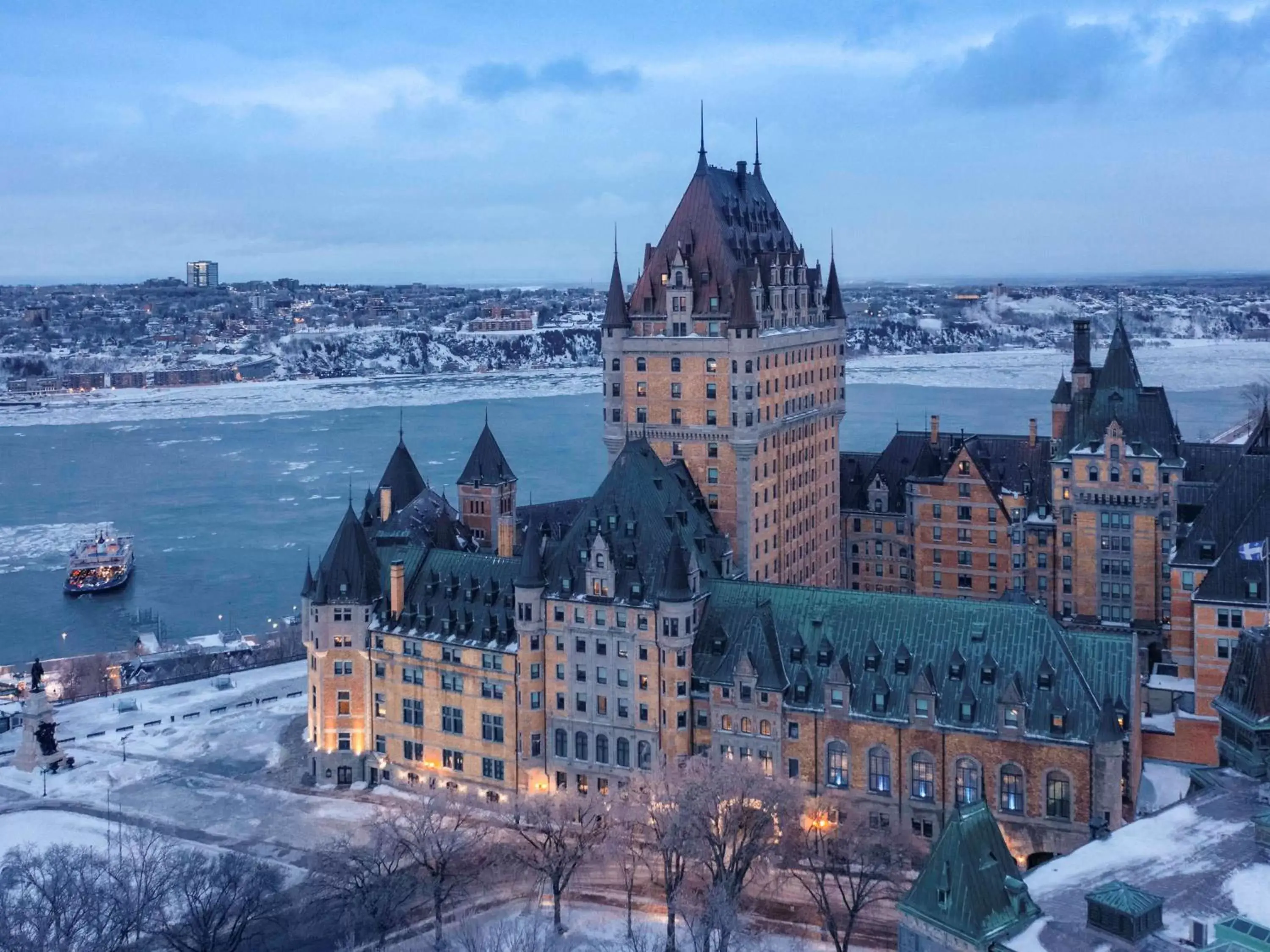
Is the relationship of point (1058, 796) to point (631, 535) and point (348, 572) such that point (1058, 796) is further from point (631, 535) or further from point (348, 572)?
point (348, 572)

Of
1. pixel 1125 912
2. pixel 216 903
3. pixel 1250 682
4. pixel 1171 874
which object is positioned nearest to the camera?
pixel 1125 912

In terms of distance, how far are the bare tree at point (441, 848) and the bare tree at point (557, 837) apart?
1.76 meters

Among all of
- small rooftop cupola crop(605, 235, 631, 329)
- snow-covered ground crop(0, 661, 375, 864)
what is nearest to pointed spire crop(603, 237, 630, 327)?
small rooftop cupola crop(605, 235, 631, 329)

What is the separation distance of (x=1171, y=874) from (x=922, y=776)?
19.5 meters

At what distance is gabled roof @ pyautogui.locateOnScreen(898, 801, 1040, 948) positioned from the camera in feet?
124

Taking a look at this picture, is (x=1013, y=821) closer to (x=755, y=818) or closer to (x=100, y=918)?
(x=755, y=818)

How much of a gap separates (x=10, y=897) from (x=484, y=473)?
44948 millimetres

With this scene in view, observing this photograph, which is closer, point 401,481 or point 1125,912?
point 1125,912

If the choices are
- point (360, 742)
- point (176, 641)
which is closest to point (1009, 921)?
point (360, 742)

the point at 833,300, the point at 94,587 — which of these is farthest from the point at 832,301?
the point at 94,587

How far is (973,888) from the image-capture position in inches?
1517

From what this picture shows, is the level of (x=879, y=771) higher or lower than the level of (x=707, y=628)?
lower

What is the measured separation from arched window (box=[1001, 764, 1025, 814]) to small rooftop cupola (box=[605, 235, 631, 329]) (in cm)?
3749

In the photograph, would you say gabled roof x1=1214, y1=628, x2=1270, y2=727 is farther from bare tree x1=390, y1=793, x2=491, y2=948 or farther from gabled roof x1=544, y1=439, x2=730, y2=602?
bare tree x1=390, y1=793, x2=491, y2=948
